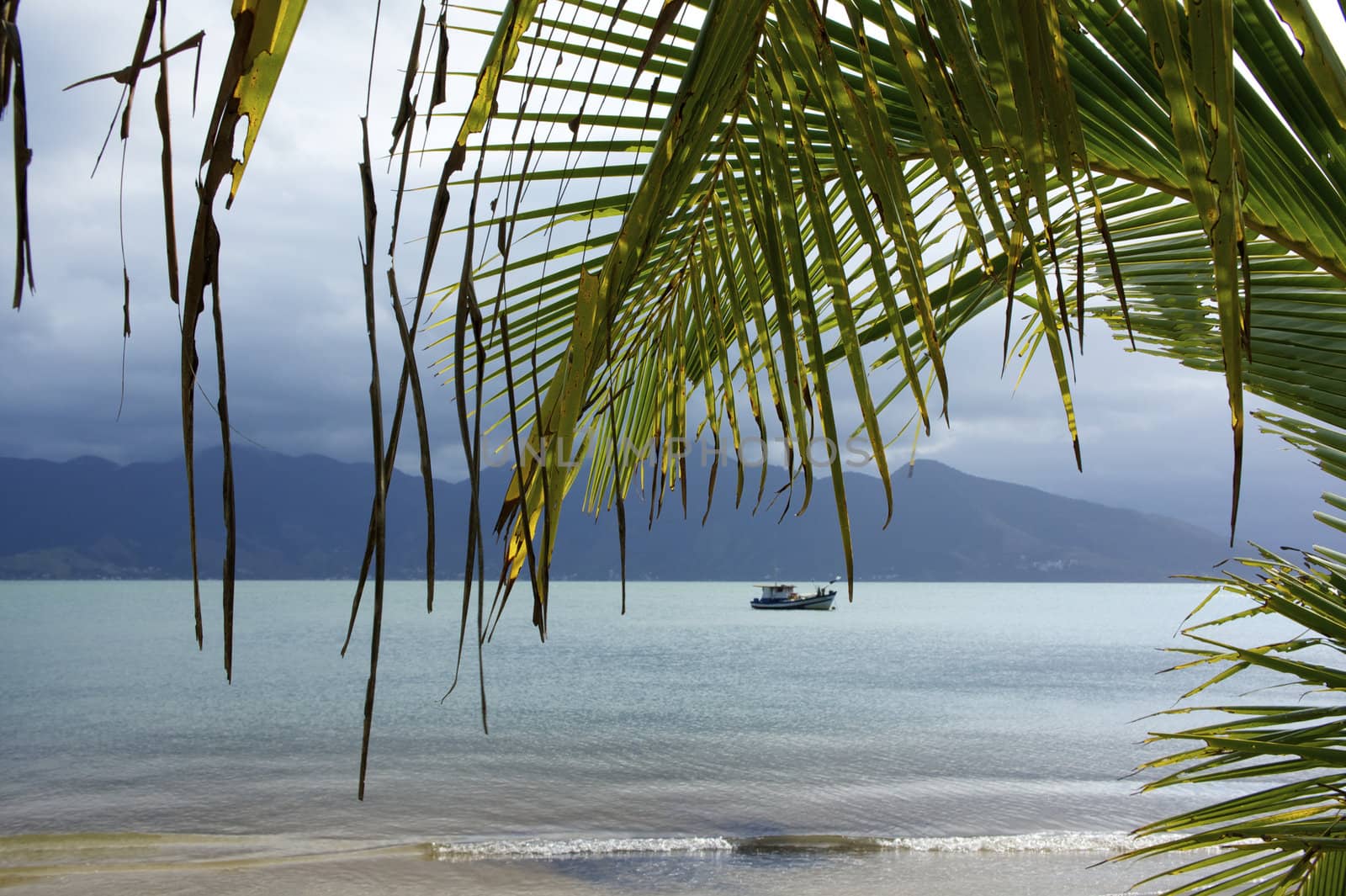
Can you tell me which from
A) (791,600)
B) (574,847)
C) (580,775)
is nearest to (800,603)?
(791,600)

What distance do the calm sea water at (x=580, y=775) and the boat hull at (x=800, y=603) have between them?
101 ft

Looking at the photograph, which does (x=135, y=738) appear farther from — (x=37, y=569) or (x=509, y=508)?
(x=37, y=569)

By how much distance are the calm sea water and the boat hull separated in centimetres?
3064

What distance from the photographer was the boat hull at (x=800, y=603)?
74812 mm

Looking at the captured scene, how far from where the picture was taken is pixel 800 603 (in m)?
76.9

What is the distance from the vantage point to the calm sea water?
10508 millimetres

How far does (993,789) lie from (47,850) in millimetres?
14320

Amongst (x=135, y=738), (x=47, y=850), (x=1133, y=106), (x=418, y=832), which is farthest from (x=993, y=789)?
(x=135, y=738)

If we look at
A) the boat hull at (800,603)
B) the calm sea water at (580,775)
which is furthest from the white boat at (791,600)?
the calm sea water at (580,775)

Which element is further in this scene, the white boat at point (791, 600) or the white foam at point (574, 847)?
the white boat at point (791, 600)

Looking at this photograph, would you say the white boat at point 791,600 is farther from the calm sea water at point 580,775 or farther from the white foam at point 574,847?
the white foam at point 574,847

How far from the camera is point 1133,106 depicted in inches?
38.9

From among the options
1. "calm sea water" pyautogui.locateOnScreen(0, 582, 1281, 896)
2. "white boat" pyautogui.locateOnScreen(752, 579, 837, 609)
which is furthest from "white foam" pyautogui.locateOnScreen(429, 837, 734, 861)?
"white boat" pyautogui.locateOnScreen(752, 579, 837, 609)

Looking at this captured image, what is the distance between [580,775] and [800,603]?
61820 millimetres
